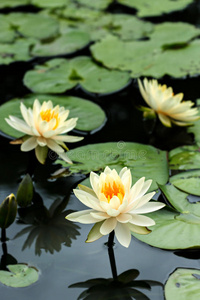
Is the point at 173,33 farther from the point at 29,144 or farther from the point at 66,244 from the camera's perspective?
the point at 66,244

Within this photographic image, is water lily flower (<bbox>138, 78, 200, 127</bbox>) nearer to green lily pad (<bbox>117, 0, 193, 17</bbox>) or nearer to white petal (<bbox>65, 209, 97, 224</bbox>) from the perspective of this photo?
white petal (<bbox>65, 209, 97, 224</bbox>)

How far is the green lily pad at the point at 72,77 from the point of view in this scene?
3.39m

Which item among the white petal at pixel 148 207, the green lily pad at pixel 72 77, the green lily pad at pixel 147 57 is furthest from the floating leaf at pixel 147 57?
the white petal at pixel 148 207

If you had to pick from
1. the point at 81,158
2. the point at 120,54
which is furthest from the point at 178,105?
the point at 120,54

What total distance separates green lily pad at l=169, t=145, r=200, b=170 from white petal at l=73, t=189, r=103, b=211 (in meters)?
0.80

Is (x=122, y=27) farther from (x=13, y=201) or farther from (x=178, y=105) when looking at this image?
(x=13, y=201)

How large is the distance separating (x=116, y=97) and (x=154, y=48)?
0.87m

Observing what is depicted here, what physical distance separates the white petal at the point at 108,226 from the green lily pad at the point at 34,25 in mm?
2841

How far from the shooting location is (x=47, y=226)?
2.18 metres

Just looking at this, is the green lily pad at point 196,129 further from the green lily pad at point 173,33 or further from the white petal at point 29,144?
the green lily pad at point 173,33

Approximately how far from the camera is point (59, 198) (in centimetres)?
237

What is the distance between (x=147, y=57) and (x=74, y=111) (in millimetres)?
1137

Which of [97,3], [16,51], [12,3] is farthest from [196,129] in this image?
[12,3]

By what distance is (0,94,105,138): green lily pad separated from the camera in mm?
2950
